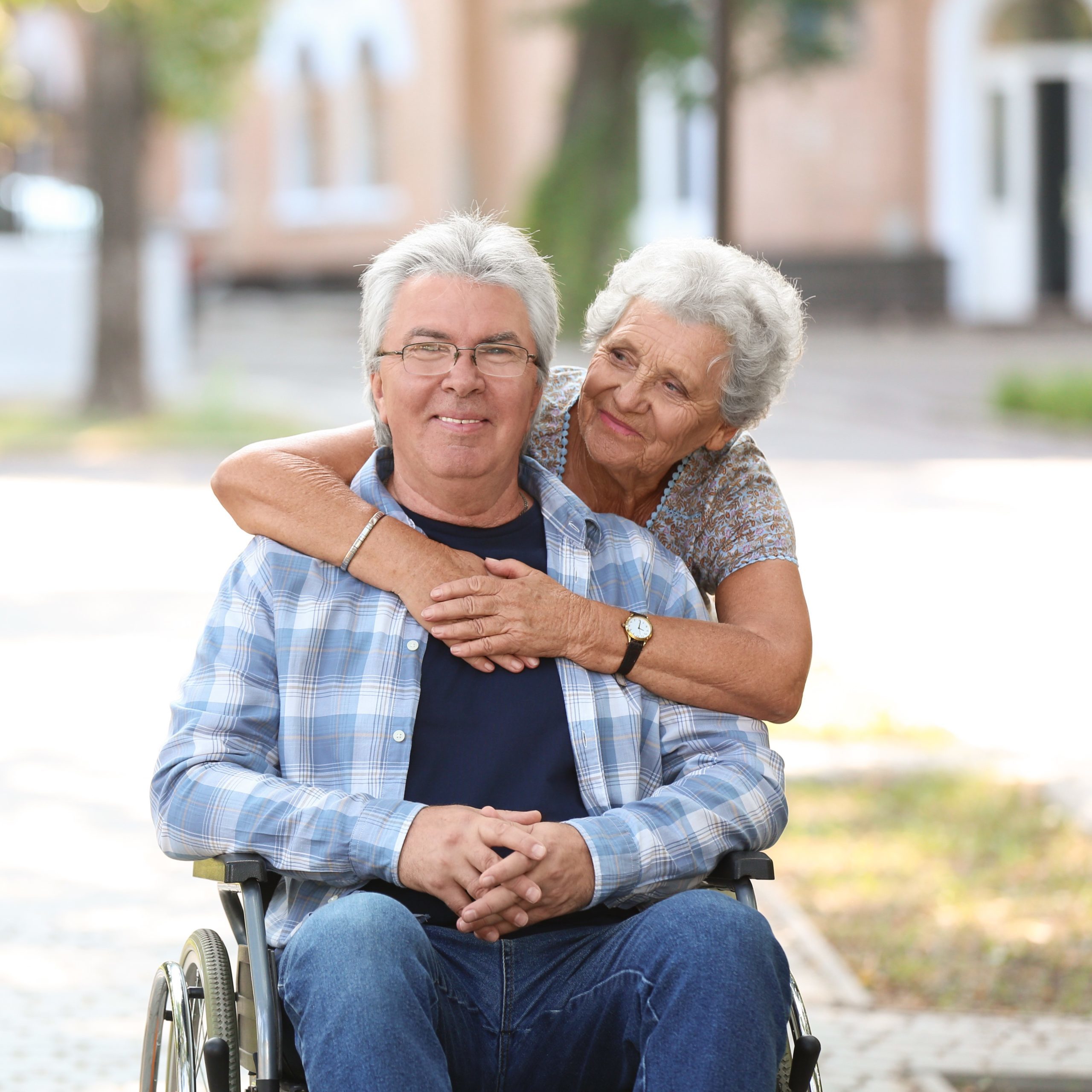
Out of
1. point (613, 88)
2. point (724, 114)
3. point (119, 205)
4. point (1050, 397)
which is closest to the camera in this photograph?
point (724, 114)

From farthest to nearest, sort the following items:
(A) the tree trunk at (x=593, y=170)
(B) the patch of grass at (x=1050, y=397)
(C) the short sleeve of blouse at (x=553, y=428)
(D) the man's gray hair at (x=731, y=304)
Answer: (A) the tree trunk at (x=593, y=170) < (B) the patch of grass at (x=1050, y=397) < (C) the short sleeve of blouse at (x=553, y=428) < (D) the man's gray hair at (x=731, y=304)

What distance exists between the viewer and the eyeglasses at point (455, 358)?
279 centimetres

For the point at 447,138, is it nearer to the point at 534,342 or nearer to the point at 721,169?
the point at 721,169

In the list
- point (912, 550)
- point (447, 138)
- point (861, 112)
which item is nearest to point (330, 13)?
point (447, 138)

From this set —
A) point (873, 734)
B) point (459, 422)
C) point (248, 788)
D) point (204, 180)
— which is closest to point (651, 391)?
point (459, 422)

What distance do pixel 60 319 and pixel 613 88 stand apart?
6.73 m

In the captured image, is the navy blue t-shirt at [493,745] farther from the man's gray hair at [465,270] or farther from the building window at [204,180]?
the building window at [204,180]

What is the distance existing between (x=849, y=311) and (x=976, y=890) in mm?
20240

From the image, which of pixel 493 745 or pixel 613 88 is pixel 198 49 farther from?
pixel 493 745

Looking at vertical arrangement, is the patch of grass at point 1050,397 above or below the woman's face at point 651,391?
below

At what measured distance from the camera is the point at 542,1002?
2627 millimetres

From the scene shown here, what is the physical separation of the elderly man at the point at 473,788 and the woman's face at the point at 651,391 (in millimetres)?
141

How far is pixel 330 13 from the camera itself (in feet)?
101

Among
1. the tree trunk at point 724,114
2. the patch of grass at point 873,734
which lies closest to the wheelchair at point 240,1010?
the patch of grass at point 873,734
